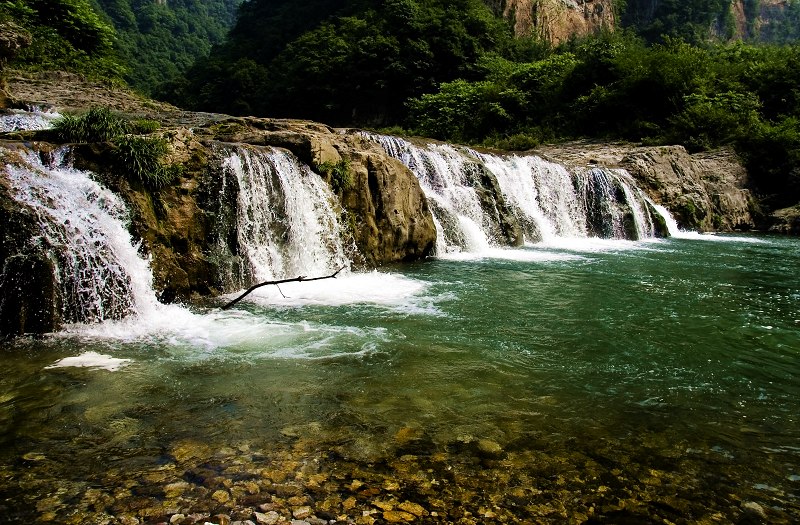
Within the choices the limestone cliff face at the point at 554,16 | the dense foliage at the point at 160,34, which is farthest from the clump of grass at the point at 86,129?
the dense foliage at the point at 160,34

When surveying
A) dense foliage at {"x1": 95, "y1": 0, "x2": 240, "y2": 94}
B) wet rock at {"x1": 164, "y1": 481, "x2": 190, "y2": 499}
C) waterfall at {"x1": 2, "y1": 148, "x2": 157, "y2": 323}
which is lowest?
wet rock at {"x1": 164, "y1": 481, "x2": 190, "y2": 499}

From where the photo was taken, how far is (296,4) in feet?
196

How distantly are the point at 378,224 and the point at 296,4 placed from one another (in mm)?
57355

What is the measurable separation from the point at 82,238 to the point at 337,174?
5.44 m

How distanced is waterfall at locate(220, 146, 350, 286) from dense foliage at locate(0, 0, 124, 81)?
59.0 ft

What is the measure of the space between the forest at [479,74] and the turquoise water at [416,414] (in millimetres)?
20493

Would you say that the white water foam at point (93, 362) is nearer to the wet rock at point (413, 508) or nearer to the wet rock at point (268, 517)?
the wet rock at point (268, 517)

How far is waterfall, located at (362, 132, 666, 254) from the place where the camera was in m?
14.5

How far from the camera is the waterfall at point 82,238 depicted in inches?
249

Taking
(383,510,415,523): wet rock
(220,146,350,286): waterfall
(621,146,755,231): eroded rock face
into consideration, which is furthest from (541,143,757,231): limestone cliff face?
(383,510,415,523): wet rock

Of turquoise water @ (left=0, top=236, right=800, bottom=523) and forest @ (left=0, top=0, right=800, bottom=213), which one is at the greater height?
forest @ (left=0, top=0, right=800, bottom=213)

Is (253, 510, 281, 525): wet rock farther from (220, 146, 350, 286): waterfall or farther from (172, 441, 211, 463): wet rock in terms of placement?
(220, 146, 350, 286): waterfall

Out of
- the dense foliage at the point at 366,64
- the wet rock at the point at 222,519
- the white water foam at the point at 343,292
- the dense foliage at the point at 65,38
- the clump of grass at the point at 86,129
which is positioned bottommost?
the wet rock at the point at 222,519

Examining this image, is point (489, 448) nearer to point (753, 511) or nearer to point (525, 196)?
point (753, 511)
